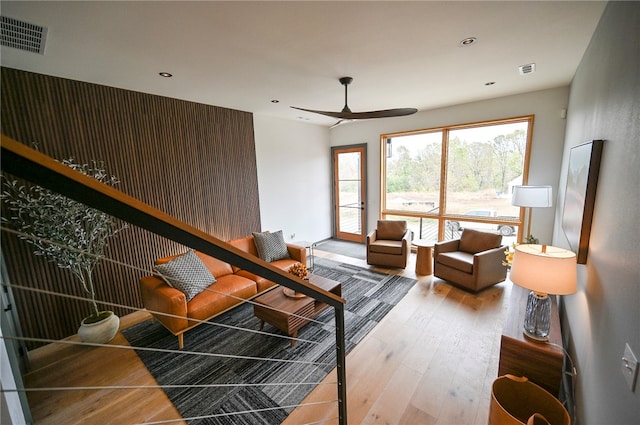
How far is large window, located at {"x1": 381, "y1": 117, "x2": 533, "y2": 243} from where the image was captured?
431 cm

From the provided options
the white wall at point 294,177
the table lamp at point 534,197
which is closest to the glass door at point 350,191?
the white wall at point 294,177

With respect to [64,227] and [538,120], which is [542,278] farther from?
[64,227]

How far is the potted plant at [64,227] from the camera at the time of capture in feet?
8.07

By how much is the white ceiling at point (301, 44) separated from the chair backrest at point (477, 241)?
2.07 meters

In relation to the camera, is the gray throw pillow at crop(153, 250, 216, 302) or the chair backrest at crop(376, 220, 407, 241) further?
the chair backrest at crop(376, 220, 407, 241)

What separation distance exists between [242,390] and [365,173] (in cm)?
471

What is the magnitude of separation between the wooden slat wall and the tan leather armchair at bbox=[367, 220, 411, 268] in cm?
225

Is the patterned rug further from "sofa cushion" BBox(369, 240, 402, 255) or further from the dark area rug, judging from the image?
the dark area rug

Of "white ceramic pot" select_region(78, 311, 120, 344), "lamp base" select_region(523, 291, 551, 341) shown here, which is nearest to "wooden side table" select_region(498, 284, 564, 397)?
"lamp base" select_region(523, 291, 551, 341)

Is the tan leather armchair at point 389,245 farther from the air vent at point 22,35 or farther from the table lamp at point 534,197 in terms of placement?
the air vent at point 22,35

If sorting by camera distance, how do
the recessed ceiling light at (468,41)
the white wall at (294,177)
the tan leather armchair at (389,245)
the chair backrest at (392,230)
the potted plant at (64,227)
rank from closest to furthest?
the recessed ceiling light at (468,41), the potted plant at (64,227), the tan leather armchair at (389,245), the chair backrest at (392,230), the white wall at (294,177)

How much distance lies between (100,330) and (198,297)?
0.96 m

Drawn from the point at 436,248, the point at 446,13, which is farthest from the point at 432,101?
the point at 446,13

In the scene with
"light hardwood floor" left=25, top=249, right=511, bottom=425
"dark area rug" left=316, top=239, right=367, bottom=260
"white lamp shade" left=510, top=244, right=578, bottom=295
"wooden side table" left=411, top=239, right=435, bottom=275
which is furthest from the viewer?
"dark area rug" left=316, top=239, right=367, bottom=260
